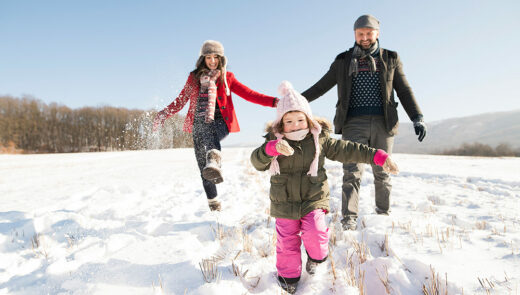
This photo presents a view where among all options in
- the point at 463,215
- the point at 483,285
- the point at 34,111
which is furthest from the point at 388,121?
the point at 34,111

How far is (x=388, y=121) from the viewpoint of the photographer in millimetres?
3162

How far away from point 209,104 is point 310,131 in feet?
5.62

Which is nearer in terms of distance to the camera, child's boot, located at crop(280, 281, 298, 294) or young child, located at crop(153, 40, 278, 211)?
child's boot, located at crop(280, 281, 298, 294)

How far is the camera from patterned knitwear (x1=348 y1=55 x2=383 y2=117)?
3.17 metres

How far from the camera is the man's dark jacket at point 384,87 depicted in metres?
3.15

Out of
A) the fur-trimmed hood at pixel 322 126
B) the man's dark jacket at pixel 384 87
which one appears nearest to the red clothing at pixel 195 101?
the man's dark jacket at pixel 384 87

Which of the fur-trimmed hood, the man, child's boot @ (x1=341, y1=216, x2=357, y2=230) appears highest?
the man

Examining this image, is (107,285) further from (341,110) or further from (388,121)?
(388,121)

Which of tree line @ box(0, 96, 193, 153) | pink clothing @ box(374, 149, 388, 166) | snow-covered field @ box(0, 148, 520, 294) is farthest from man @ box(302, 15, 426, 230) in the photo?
tree line @ box(0, 96, 193, 153)

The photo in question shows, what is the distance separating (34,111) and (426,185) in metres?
59.8

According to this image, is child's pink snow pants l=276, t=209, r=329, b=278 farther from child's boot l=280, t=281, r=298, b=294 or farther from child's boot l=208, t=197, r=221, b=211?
child's boot l=208, t=197, r=221, b=211

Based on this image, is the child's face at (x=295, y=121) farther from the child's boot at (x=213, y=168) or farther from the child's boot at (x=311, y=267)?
the child's boot at (x=213, y=168)

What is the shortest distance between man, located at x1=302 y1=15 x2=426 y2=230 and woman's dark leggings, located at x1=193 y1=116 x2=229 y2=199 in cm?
156

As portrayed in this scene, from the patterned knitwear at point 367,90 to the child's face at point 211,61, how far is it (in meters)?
1.81
